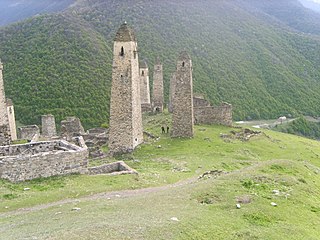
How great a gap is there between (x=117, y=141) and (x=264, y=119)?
167ft

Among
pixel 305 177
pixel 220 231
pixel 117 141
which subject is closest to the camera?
pixel 220 231

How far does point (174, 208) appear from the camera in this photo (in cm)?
1371

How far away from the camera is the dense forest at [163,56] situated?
6431 centimetres

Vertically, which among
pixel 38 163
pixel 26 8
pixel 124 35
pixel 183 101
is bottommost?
pixel 38 163

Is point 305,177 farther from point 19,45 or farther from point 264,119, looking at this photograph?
point 19,45

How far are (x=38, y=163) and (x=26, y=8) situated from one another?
155m

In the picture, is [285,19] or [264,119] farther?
[285,19]

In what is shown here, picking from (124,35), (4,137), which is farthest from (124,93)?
(4,137)

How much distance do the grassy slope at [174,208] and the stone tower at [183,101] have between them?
414 inches

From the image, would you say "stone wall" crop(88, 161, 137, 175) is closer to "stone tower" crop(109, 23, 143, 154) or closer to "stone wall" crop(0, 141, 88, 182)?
"stone wall" crop(0, 141, 88, 182)

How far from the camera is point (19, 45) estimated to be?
74.7m

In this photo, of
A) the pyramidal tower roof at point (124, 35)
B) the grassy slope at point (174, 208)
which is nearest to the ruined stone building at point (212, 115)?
the pyramidal tower roof at point (124, 35)

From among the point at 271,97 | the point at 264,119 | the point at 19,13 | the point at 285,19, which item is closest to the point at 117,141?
the point at 264,119

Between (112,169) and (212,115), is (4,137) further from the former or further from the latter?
(212,115)
